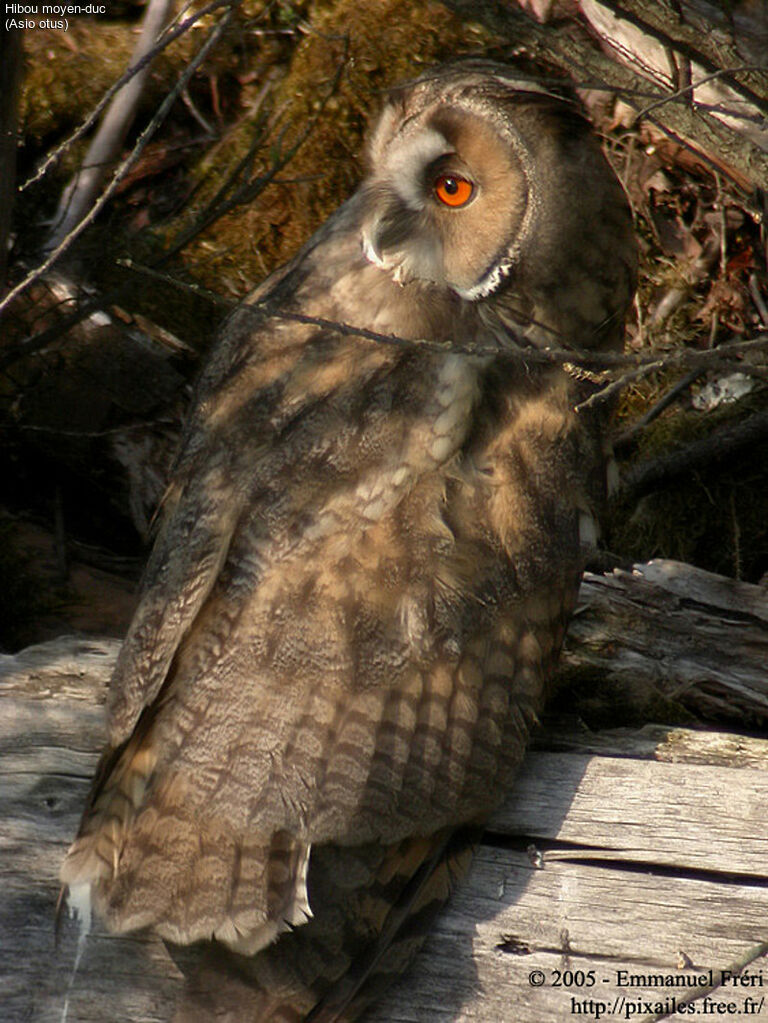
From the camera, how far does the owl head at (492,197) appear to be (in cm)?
235

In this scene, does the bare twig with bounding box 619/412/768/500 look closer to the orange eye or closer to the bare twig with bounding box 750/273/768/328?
the bare twig with bounding box 750/273/768/328

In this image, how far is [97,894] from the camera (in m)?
1.96

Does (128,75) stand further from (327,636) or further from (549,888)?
(549,888)

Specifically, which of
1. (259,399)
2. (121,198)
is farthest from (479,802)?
(121,198)

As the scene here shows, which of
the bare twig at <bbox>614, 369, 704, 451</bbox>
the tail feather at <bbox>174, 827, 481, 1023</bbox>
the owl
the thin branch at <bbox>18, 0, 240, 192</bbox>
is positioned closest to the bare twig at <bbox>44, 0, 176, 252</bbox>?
the owl

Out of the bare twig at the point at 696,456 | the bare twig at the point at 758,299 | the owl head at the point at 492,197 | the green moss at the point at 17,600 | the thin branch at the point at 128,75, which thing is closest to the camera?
the thin branch at the point at 128,75

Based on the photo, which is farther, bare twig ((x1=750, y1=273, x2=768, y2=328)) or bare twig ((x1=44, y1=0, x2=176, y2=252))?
bare twig ((x1=750, y1=273, x2=768, y2=328))

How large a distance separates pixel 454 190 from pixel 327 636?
3.20ft

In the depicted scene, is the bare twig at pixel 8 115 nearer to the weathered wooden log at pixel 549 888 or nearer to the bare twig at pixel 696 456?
the weathered wooden log at pixel 549 888

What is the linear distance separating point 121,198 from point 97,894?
2.80 m

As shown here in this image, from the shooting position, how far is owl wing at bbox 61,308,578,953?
1930 millimetres

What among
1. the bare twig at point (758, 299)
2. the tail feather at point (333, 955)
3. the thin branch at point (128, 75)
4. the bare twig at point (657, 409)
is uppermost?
the bare twig at point (758, 299)

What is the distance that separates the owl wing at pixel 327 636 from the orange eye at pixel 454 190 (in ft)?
1.15

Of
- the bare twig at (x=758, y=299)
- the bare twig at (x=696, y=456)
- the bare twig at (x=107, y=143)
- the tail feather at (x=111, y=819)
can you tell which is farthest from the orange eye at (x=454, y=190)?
the bare twig at (x=758, y=299)
